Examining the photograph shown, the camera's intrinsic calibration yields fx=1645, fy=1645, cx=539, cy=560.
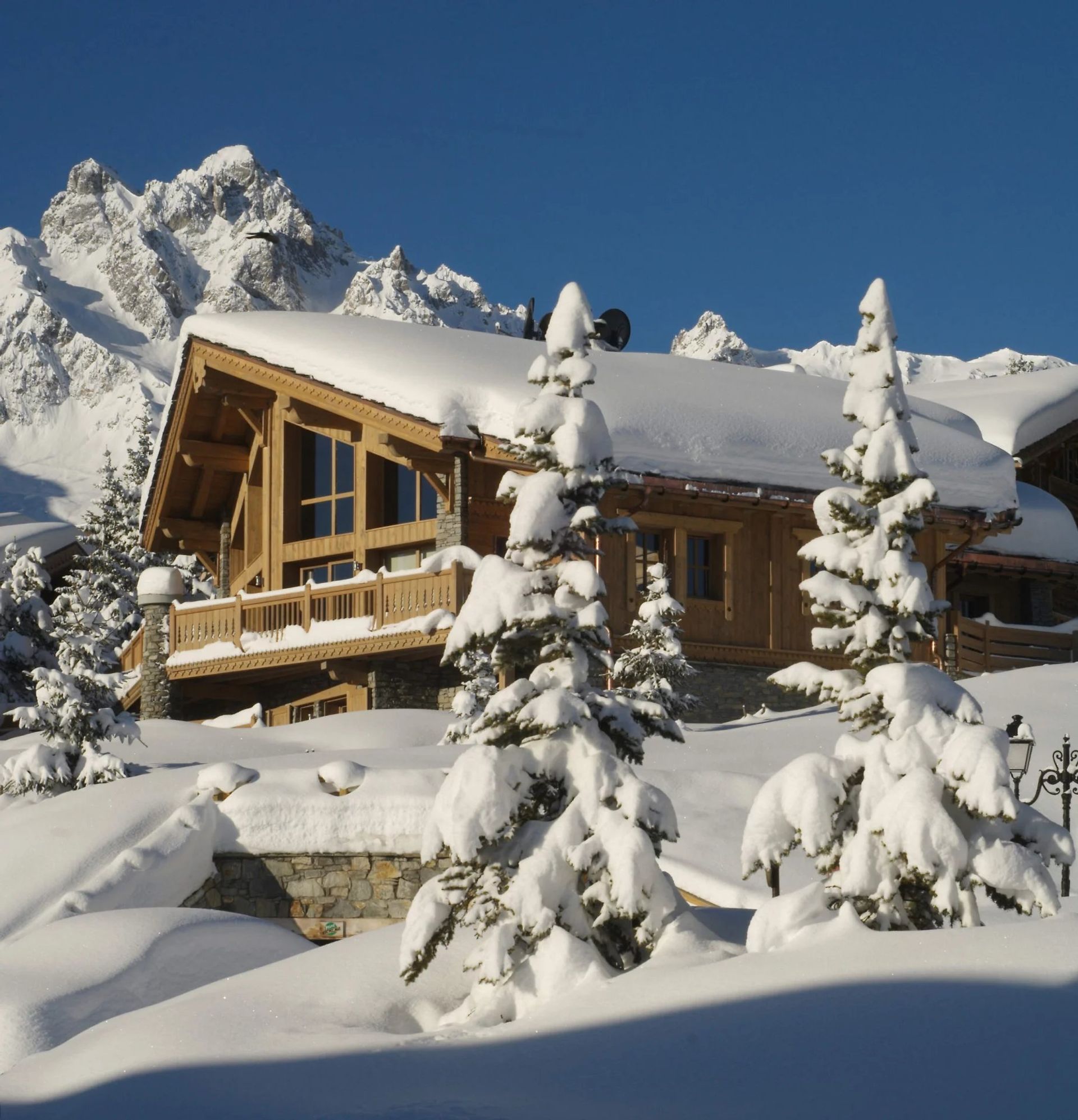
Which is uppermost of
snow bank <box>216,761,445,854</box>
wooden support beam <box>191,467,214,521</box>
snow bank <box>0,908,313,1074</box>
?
wooden support beam <box>191,467,214,521</box>

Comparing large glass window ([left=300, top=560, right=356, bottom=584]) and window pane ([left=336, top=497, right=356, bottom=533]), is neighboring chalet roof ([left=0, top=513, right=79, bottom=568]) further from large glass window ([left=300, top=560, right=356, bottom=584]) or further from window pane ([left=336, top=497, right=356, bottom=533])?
window pane ([left=336, top=497, right=356, bottom=533])

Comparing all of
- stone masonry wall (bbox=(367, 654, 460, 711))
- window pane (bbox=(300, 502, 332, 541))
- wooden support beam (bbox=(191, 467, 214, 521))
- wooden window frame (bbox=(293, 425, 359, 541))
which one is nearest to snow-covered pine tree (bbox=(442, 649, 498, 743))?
stone masonry wall (bbox=(367, 654, 460, 711))

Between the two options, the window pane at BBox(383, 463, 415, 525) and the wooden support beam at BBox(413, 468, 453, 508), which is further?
the window pane at BBox(383, 463, 415, 525)

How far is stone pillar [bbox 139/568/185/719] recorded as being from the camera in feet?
86.6

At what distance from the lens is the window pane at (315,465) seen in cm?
2722

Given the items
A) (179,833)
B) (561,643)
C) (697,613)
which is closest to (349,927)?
(179,833)

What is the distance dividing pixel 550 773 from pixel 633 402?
1509 centimetres

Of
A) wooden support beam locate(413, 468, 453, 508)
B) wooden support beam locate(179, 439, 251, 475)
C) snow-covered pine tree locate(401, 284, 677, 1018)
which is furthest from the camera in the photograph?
wooden support beam locate(179, 439, 251, 475)

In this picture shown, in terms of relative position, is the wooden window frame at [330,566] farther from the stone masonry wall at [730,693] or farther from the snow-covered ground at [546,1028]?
the snow-covered ground at [546,1028]

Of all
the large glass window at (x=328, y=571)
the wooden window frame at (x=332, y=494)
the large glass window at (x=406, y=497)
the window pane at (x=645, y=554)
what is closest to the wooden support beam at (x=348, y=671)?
the large glass window at (x=328, y=571)

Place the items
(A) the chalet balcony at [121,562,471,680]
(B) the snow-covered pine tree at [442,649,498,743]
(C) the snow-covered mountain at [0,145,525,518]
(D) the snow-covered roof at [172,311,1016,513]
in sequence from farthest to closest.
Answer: (C) the snow-covered mountain at [0,145,525,518]
(D) the snow-covered roof at [172,311,1016,513]
(A) the chalet balcony at [121,562,471,680]
(B) the snow-covered pine tree at [442,649,498,743]

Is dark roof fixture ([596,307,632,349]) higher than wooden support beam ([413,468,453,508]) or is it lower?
higher

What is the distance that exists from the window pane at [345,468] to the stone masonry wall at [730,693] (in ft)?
21.3

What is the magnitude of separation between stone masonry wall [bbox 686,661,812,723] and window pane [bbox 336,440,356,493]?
6502 millimetres
